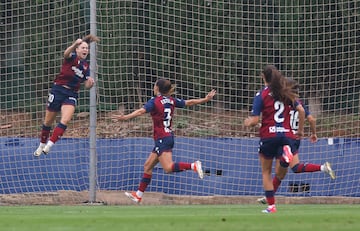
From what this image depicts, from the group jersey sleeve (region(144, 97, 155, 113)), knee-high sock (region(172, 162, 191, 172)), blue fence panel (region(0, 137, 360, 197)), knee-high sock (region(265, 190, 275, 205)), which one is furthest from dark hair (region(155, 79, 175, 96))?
knee-high sock (region(265, 190, 275, 205))

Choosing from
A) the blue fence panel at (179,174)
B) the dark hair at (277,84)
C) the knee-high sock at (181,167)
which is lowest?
the blue fence panel at (179,174)

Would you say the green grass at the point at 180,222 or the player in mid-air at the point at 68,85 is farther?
the player in mid-air at the point at 68,85

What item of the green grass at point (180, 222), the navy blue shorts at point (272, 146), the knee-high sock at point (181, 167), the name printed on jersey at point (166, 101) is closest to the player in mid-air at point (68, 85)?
the name printed on jersey at point (166, 101)

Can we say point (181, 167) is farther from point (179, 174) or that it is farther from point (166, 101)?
point (179, 174)

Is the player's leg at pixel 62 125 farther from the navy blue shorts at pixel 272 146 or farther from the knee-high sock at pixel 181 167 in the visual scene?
the navy blue shorts at pixel 272 146

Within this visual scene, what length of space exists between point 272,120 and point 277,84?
55cm

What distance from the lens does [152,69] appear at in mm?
19203

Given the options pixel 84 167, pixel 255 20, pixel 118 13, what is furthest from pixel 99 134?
pixel 255 20

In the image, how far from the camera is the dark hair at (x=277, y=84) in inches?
497

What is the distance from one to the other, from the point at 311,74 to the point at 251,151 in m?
2.16

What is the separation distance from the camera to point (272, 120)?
12898 millimetres

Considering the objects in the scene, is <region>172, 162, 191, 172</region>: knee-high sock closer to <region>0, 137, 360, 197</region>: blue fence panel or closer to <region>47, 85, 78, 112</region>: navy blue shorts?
<region>47, 85, 78, 112</region>: navy blue shorts

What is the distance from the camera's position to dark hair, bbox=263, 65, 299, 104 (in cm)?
1262

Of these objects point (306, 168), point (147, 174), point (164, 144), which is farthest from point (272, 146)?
point (147, 174)
